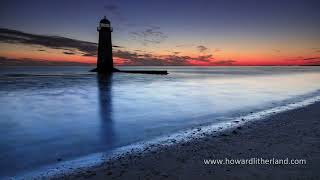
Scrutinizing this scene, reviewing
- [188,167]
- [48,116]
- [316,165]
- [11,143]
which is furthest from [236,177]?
[48,116]

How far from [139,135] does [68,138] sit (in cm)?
230

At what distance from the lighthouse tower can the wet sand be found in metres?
43.8

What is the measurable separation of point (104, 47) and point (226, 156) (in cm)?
4682

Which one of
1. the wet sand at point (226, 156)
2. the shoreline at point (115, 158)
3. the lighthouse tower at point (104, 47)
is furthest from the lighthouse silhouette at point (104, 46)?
the wet sand at point (226, 156)

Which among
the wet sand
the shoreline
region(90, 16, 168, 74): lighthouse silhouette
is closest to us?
the wet sand

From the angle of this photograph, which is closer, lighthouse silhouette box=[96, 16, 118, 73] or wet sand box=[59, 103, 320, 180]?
wet sand box=[59, 103, 320, 180]

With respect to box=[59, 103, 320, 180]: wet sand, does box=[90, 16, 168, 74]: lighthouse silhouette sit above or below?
above

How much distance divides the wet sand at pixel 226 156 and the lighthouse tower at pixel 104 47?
1725 inches

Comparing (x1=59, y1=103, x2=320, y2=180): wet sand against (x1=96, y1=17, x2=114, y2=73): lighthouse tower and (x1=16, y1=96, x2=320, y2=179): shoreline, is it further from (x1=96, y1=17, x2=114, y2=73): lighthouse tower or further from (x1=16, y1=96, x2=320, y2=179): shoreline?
(x1=96, y1=17, x2=114, y2=73): lighthouse tower

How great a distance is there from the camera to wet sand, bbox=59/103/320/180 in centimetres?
496

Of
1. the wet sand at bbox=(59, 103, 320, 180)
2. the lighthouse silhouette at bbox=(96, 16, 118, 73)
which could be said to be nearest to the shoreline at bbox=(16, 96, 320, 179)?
the wet sand at bbox=(59, 103, 320, 180)

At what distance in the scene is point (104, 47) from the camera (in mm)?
50344

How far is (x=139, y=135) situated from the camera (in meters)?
9.26

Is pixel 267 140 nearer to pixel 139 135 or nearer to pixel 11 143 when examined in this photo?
pixel 139 135
